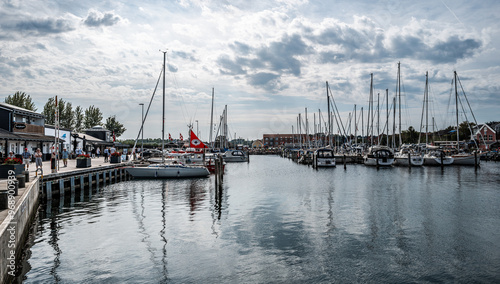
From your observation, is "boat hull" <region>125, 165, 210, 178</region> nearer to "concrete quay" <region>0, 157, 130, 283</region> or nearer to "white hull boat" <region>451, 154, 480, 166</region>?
"concrete quay" <region>0, 157, 130, 283</region>

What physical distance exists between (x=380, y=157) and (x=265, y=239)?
5252 centimetres

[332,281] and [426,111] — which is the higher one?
[426,111]

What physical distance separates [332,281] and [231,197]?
18991mm

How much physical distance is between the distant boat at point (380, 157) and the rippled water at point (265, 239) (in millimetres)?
34011

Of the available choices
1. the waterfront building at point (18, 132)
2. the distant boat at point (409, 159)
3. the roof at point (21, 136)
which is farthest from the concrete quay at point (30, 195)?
the distant boat at point (409, 159)

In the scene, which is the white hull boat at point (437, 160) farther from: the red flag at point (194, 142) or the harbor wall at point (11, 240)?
the harbor wall at point (11, 240)

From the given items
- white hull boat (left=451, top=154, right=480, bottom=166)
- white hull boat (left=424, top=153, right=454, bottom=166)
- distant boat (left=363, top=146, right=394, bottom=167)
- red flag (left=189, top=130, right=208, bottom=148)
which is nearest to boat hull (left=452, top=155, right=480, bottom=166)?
white hull boat (left=451, top=154, right=480, bottom=166)

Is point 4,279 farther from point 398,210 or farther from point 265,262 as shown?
point 398,210

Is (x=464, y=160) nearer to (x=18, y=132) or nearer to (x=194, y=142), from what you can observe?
(x=194, y=142)

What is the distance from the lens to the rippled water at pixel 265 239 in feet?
42.2

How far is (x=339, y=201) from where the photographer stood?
28.5 meters

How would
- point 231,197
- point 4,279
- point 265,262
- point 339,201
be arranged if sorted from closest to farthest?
1. point 4,279
2. point 265,262
3. point 339,201
4. point 231,197

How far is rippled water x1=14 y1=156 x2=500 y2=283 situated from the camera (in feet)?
42.2

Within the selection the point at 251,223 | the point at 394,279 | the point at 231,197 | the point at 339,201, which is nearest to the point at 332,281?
the point at 394,279
